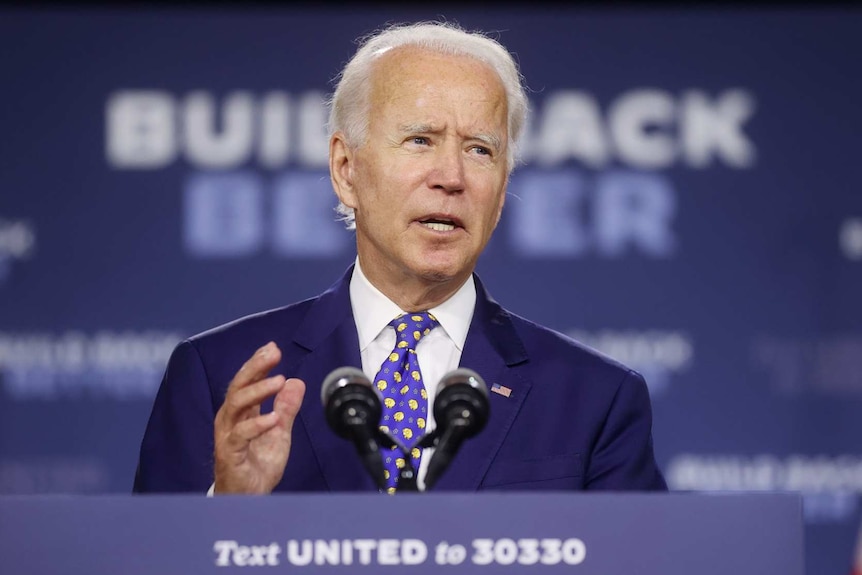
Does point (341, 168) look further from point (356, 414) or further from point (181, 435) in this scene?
point (356, 414)

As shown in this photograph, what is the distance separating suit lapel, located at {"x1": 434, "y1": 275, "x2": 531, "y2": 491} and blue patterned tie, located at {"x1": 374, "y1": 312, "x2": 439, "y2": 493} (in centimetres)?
7

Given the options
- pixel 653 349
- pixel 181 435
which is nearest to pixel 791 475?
pixel 653 349

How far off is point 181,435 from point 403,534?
866 mm

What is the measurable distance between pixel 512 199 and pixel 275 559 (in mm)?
2487

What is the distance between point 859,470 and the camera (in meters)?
3.77

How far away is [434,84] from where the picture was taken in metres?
2.17

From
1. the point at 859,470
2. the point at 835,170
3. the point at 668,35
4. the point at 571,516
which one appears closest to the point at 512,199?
the point at 668,35

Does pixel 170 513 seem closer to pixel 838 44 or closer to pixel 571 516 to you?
pixel 571 516

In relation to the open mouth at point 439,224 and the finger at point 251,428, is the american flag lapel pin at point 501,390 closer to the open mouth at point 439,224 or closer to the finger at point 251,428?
the open mouth at point 439,224

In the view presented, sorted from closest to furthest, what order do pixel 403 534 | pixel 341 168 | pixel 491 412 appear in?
pixel 403 534 → pixel 491 412 → pixel 341 168

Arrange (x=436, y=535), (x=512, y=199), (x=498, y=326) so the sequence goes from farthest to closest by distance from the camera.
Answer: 1. (x=512, y=199)
2. (x=498, y=326)
3. (x=436, y=535)

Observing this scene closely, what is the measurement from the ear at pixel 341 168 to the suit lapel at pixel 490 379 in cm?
29

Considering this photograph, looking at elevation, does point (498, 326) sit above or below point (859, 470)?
above

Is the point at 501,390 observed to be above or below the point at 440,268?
below
